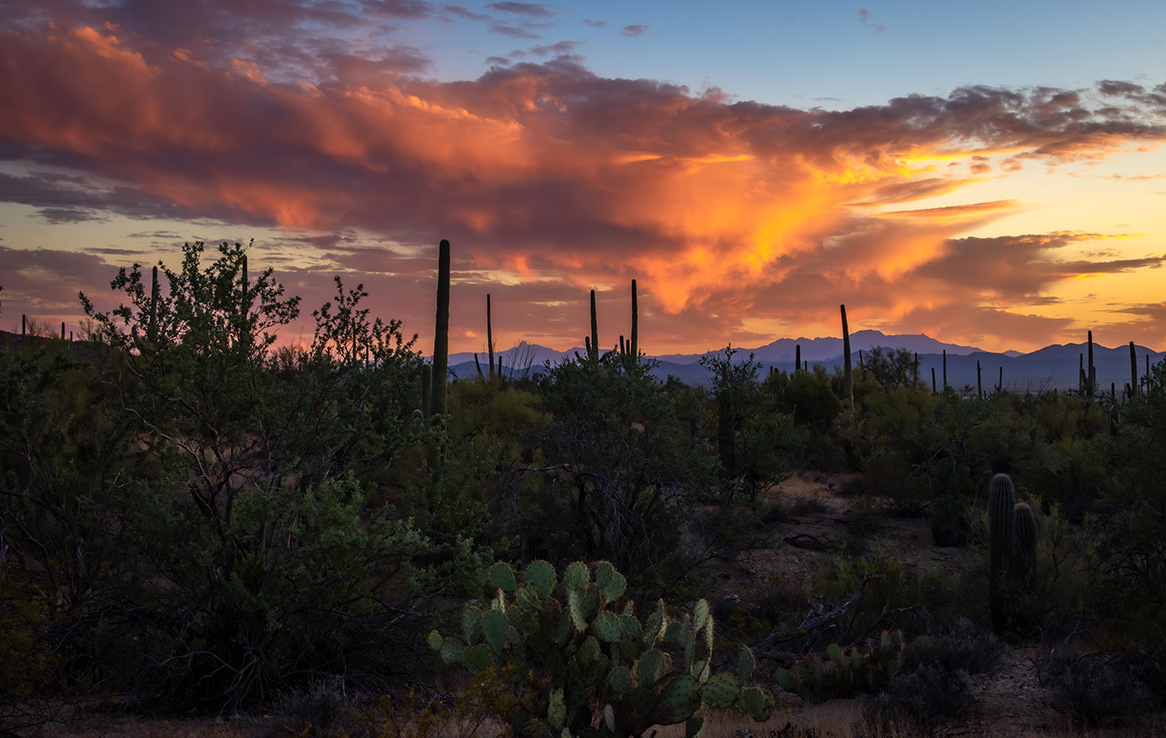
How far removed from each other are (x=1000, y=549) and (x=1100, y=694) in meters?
4.36

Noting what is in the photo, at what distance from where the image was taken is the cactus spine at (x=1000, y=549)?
36.0 feet

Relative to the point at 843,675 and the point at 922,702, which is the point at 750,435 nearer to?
the point at 843,675

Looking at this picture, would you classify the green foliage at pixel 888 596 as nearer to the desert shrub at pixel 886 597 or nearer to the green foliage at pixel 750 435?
the desert shrub at pixel 886 597

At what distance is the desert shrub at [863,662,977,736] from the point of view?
23.2 ft

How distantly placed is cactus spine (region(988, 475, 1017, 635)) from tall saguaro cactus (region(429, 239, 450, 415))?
9.64 metres

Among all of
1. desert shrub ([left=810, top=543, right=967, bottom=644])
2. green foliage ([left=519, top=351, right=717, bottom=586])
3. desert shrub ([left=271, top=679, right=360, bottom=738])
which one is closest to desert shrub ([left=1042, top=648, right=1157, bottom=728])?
desert shrub ([left=810, top=543, right=967, bottom=644])

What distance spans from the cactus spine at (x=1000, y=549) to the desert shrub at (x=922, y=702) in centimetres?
351

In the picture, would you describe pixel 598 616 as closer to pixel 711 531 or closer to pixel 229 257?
pixel 229 257

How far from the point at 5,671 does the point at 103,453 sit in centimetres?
249

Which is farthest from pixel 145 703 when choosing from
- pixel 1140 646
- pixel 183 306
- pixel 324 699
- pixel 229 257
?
pixel 1140 646

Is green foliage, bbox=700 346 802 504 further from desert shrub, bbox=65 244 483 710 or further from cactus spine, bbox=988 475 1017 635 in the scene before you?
desert shrub, bbox=65 244 483 710

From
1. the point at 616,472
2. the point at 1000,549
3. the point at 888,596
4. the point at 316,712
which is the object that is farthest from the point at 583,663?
the point at 1000,549

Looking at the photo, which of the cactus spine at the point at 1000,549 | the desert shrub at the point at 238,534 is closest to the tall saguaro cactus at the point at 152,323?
the desert shrub at the point at 238,534

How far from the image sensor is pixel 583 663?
5.08m
